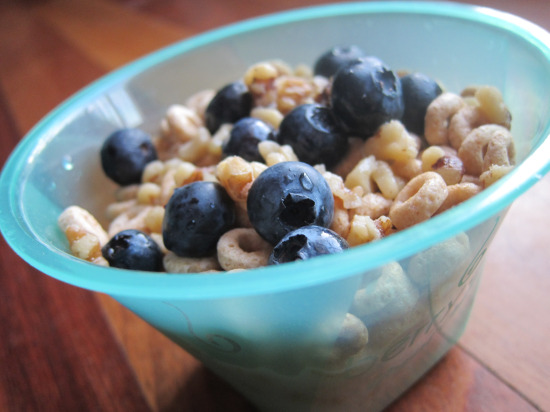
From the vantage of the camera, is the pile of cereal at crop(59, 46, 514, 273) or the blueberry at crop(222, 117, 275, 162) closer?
the pile of cereal at crop(59, 46, 514, 273)

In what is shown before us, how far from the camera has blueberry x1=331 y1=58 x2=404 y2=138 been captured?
1.61 feet

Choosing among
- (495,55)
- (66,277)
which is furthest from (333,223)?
(495,55)

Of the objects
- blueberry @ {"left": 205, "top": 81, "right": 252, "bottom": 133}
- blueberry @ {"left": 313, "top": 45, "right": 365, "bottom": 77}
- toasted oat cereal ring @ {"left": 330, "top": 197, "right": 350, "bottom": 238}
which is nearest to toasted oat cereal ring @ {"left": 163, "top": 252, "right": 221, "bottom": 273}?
toasted oat cereal ring @ {"left": 330, "top": 197, "right": 350, "bottom": 238}

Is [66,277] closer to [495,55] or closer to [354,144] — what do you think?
[354,144]

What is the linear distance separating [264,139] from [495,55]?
309mm

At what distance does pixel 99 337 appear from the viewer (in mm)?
621

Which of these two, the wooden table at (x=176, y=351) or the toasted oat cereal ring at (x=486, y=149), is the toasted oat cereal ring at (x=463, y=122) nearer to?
the toasted oat cereal ring at (x=486, y=149)

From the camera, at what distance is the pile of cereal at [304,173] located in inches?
15.9

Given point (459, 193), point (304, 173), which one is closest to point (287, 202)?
point (304, 173)

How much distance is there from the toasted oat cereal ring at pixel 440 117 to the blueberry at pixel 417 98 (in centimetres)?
2

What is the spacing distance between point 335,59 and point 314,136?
0.67ft

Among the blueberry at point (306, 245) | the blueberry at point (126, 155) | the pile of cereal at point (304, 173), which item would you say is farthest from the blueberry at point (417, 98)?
the blueberry at point (126, 155)

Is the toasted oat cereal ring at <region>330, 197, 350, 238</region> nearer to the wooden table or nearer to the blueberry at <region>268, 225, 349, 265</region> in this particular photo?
the blueberry at <region>268, 225, 349, 265</region>

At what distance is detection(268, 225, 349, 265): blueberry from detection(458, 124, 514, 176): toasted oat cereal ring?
0.53 ft
